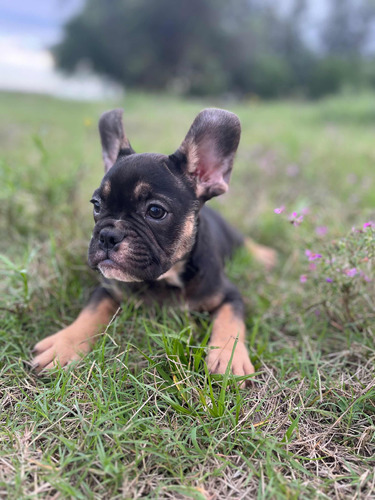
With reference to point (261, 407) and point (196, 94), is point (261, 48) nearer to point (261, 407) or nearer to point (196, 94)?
point (196, 94)

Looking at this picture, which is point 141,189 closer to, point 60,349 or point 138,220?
point 138,220

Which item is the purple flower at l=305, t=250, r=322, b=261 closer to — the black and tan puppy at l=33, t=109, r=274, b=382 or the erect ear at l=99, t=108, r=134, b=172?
the black and tan puppy at l=33, t=109, r=274, b=382

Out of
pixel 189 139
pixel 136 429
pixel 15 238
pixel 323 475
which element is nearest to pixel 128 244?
pixel 189 139

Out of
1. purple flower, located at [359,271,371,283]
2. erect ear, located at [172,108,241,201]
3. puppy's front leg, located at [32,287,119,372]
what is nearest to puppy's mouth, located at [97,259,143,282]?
puppy's front leg, located at [32,287,119,372]

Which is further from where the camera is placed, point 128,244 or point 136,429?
point 128,244

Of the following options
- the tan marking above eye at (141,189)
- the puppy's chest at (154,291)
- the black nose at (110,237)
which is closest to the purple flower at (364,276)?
the puppy's chest at (154,291)

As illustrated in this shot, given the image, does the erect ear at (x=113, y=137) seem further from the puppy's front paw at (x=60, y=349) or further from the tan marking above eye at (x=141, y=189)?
the puppy's front paw at (x=60, y=349)
